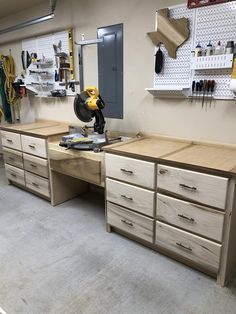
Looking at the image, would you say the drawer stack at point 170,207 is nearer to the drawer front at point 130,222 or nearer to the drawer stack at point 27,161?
the drawer front at point 130,222

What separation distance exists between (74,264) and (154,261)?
62 cm

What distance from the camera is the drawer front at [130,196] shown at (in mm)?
1930

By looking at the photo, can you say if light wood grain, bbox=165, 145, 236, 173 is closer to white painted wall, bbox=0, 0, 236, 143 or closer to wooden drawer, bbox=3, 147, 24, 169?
white painted wall, bbox=0, 0, 236, 143

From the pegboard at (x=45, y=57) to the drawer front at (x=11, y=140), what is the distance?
73 cm

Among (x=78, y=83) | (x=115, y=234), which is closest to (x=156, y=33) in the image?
(x=78, y=83)

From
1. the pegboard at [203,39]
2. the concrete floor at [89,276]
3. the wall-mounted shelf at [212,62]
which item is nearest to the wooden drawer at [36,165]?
the concrete floor at [89,276]

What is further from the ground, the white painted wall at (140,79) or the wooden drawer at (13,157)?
the white painted wall at (140,79)

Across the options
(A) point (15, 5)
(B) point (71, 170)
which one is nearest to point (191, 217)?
(B) point (71, 170)

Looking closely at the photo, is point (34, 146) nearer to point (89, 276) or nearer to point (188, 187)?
point (89, 276)

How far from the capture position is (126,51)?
98.7 inches

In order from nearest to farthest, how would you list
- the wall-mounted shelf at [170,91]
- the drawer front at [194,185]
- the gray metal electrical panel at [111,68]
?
the drawer front at [194,185] < the wall-mounted shelf at [170,91] < the gray metal electrical panel at [111,68]

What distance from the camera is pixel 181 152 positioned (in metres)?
1.93

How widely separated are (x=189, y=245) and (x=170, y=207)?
0.29m

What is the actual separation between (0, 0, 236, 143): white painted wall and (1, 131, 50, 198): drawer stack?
841mm
